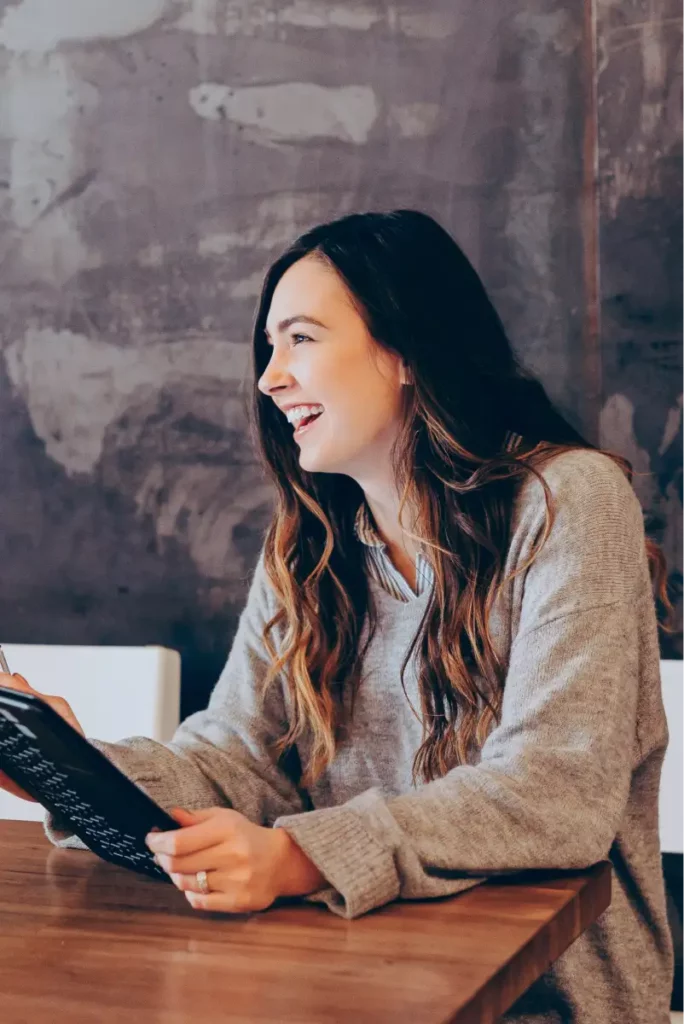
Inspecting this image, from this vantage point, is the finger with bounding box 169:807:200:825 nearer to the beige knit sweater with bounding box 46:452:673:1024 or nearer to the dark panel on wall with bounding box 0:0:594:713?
the beige knit sweater with bounding box 46:452:673:1024

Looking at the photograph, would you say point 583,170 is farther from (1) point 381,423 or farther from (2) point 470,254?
(1) point 381,423

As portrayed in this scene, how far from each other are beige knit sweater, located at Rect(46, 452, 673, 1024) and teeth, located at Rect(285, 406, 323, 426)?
24 centimetres

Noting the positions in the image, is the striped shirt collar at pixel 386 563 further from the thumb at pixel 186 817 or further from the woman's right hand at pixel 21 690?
the thumb at pixel 186 817

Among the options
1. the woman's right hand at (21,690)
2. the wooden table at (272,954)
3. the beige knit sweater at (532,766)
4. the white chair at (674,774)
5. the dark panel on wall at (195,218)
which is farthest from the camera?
the dark panel on wall at (195,218)

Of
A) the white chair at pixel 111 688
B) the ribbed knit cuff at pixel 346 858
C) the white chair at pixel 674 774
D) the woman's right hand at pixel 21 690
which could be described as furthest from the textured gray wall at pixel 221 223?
the ribbed knit cuff at pixel 346 858

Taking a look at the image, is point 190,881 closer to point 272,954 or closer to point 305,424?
point 272,954

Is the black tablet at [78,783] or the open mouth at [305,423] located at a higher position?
the open mouth at [305,423]

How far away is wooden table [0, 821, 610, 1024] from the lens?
2.25 feet

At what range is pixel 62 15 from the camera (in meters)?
2.33

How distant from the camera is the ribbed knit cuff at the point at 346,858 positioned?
880 mm

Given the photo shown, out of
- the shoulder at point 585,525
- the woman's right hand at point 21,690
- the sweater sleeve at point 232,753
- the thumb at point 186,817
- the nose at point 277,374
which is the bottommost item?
the sweater sleeve at point 232,753

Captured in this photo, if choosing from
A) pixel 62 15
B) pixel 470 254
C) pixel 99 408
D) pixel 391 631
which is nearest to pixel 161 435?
pixel 99 408

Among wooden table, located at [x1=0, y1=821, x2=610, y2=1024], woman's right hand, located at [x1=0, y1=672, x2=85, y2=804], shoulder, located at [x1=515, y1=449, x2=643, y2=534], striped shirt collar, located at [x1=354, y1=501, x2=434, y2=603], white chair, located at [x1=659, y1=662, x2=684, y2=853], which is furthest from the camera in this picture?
white chair, located at [x1=659, y1=662, x2=684, y2=853]

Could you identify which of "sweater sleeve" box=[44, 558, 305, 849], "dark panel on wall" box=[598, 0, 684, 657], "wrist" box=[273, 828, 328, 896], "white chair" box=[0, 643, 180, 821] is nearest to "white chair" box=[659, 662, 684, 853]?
"dark panel on wall" box=[598, 0, 684, 657]
